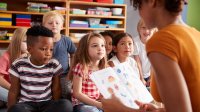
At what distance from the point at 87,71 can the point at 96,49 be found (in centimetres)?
17

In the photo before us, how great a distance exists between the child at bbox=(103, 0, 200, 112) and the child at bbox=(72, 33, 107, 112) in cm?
118

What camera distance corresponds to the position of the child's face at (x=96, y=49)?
6.23ft

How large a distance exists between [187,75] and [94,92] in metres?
1.32

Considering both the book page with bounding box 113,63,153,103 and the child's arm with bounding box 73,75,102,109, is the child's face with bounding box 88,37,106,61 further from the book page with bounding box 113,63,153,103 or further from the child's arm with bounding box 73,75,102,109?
the book page with bounding box 113,63,153,103

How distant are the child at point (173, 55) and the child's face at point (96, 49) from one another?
1252 millimetres

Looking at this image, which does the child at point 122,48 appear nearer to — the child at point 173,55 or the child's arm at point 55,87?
the child's arm at point 55,87

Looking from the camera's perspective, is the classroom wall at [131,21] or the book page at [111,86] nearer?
the book page at [111,86]

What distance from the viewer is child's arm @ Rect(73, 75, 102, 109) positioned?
1774mm

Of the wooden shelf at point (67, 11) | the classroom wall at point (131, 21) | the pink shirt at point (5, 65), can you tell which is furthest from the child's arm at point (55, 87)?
the classroom wall at point (131, 21)

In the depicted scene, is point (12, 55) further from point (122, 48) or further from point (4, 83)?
point (122, 48)

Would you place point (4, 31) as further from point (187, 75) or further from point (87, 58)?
point (187, 75)

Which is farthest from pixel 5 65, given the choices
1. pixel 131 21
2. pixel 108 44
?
pixel 131 21

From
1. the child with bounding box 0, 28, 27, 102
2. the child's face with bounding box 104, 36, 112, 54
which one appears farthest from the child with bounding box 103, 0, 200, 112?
the child's face with bounding box 104, 36, 112, 54

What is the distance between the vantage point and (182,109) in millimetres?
583
